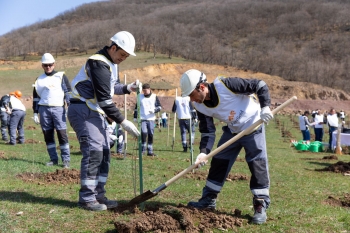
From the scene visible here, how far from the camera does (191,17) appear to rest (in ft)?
589

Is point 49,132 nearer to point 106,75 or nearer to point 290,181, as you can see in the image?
point 106,75

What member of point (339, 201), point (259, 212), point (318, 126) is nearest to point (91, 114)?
point (259, 212)

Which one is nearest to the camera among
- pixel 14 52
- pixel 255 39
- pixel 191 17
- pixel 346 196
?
pixel 346 196

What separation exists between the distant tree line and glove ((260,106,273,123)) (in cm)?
9464

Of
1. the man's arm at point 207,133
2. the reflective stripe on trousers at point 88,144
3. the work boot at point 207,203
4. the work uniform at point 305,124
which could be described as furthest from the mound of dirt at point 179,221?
the work uniform at point 305,124

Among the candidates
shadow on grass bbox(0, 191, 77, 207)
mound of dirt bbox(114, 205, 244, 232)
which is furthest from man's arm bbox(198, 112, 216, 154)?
shadow on grass bbox(0, 191, 77, 207)

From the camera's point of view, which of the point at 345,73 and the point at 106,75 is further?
the point at 345,73

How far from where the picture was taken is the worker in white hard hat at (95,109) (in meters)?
5.84

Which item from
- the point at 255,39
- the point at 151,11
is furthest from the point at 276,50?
the point at 151,11

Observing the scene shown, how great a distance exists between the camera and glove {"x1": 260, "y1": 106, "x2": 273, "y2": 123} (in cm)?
535

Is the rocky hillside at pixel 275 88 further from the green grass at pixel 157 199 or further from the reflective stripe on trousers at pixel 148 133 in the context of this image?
the green grass at pixel 157 199

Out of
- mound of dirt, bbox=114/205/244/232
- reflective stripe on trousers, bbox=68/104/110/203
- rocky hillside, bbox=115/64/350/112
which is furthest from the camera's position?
rocky hillside, bbox=115/64/350/112

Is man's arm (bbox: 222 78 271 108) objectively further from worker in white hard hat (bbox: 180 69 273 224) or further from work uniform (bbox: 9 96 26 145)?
work uniform (bbox: 9 96 26 145)

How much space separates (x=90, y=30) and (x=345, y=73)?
270 ft
